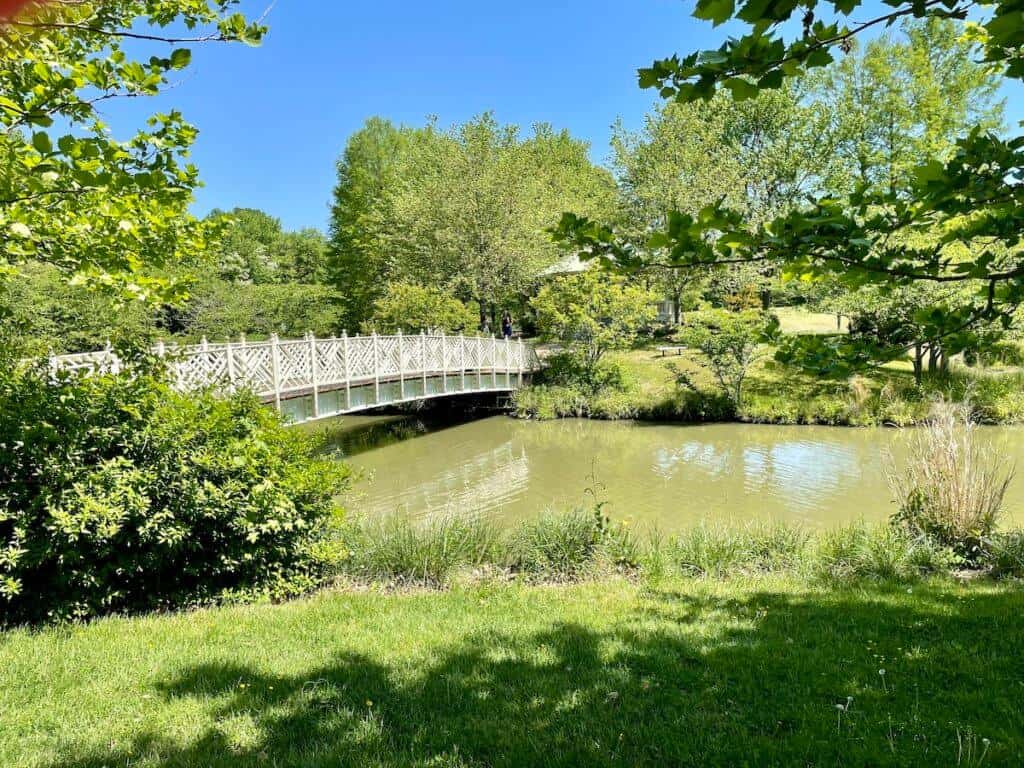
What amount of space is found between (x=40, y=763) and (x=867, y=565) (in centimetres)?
634

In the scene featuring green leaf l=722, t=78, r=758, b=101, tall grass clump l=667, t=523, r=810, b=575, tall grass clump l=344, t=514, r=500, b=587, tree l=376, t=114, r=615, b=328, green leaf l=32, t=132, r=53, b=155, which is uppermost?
tree l=376, t=114, r=615, b=328

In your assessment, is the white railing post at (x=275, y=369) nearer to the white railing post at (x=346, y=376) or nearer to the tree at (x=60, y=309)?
the white railing post at (x=346, y=376)

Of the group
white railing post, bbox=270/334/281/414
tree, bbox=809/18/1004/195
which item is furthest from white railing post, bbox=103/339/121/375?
tree, bbox=809/18/1004/195

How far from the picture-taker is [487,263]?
24.5 m

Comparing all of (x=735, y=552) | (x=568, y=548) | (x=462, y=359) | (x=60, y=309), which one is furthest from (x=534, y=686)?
(x=60, y=309)

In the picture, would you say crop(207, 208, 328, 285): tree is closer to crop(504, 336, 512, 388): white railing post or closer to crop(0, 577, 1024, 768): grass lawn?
crop(504, 336, 512, 388): white railing post

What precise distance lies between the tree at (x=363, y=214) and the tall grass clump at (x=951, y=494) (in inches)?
925

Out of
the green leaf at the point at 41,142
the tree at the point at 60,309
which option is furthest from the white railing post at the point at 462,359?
the green leaf at the point at 41,142

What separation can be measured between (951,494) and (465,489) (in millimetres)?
8293

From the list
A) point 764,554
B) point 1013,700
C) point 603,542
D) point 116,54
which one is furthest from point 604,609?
point 116,54

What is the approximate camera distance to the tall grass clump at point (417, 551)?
5836 millimetres

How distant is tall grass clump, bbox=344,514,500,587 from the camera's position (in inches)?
230

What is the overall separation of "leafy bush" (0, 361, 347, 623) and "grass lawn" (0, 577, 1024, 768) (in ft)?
1.88

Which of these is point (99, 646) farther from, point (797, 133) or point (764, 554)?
point (797, 133)
